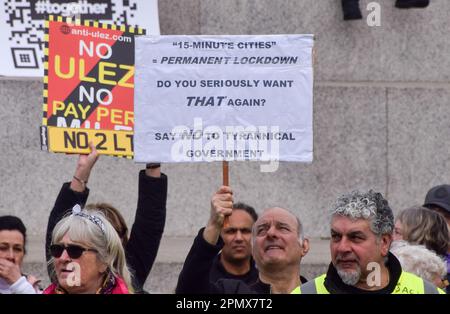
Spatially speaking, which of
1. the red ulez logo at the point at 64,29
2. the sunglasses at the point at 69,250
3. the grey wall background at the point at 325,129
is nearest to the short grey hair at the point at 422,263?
the sunglasses at the point at 69,250

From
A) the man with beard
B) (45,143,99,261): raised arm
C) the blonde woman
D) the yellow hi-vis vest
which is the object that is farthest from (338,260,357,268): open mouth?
(45,143,99,261): raised arm

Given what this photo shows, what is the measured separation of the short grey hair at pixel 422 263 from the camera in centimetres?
640

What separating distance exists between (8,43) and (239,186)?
1988 millimetres

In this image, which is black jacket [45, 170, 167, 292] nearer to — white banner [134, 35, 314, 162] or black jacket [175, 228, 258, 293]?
white banner [134, 35, 314, 162]

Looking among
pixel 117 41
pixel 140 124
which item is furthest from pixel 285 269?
pixel 117 41

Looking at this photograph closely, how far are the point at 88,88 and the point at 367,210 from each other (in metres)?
2.07

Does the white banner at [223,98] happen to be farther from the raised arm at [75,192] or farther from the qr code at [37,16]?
the qr code at [37,16]

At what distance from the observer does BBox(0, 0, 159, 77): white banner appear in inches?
380

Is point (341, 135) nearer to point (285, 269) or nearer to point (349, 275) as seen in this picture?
point (285, 269)

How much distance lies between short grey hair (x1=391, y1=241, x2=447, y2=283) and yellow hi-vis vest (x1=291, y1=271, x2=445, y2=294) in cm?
84

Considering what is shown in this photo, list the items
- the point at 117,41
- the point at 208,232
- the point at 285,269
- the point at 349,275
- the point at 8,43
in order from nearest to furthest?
the point at 349,275 → the point at 208,232 → the point at 285,269 → the point at 117,41 → the point at 8,43

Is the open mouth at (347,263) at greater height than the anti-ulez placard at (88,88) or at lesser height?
lesser

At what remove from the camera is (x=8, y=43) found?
9.63m

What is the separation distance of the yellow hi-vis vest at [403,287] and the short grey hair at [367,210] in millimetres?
237
